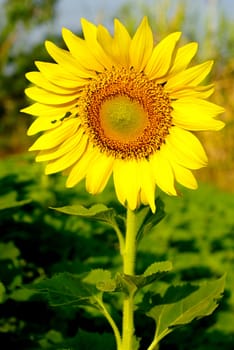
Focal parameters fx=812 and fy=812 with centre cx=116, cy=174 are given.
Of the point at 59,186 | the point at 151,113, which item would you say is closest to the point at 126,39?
the point at 151,113

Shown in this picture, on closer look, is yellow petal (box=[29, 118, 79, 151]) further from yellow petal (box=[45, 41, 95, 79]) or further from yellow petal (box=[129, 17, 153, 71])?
yellow petal (box=[129, 17, 153, 71])

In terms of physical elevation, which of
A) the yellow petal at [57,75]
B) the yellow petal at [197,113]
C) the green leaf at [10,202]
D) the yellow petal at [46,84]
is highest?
the yellow petal at [57,75]

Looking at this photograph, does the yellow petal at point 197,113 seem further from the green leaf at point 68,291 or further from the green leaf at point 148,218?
the green leaf at point 68,291

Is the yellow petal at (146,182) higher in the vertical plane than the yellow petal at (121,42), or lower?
lower

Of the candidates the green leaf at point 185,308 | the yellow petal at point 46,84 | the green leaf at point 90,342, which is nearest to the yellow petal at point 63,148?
the yellow petal at point 46,84

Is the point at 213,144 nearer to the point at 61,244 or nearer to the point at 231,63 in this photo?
the point at 231,63

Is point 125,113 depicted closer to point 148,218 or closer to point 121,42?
point 121,42
